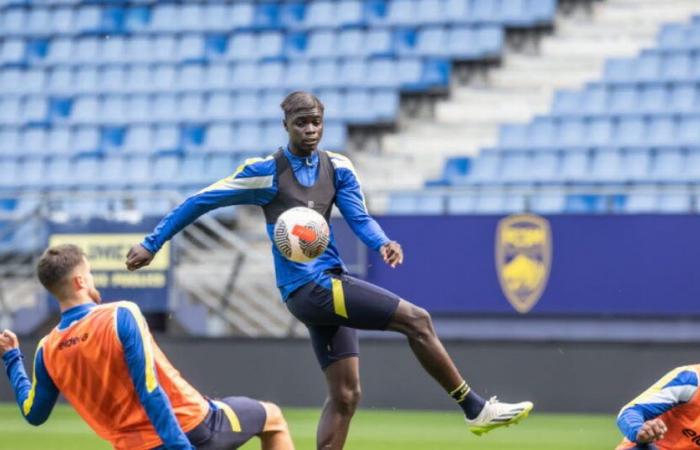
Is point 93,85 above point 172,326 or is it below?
above

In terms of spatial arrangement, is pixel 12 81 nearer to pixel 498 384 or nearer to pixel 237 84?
pixel 237 84

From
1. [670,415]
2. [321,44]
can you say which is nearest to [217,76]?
[321,44]

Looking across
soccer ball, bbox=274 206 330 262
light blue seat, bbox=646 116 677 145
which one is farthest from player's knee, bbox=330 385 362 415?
light blue seat, bbox=646 116 677 145

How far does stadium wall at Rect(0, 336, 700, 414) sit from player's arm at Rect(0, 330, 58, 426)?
7678mm

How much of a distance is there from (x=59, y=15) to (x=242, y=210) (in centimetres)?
673

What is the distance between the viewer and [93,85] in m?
21.7

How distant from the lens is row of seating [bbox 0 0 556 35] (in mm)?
20109

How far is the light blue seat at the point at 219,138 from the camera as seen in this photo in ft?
65.6

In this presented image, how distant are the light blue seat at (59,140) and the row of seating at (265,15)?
2124 mm

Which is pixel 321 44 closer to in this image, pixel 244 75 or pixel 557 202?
pixel 244 75

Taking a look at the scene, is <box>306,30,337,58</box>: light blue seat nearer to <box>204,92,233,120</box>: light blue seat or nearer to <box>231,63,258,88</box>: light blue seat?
<box>231,63,258,88</box>: light blue seat

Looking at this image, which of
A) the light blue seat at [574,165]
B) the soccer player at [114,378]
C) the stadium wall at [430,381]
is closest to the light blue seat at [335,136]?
the light blue seat at [574,165]

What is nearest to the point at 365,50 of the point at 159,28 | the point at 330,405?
the point at 159,28

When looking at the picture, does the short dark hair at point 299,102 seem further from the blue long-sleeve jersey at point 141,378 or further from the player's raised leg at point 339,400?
the blue long-sleeve jersey at point 141,378
